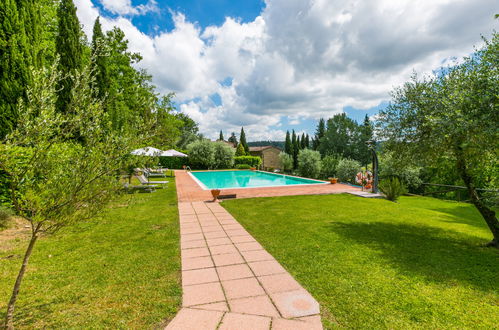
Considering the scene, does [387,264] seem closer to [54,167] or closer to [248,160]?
[54,167]

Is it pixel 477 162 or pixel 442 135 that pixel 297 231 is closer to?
pixel 442 135

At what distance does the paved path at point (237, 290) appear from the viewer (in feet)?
8.87

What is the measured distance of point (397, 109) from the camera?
21.9 ft

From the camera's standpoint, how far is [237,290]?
3.40m

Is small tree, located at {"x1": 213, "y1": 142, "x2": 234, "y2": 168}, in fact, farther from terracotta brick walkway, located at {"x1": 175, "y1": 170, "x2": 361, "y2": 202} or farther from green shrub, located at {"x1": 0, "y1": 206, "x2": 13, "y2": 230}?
green shrub, located at {"x1": 0, "y1": 206, "x2": 13, "y2": 230}

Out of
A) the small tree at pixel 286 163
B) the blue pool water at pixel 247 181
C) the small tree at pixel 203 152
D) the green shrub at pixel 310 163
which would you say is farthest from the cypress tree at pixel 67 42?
the small tree at pixel 286 163

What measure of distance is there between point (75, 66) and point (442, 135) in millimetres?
13424

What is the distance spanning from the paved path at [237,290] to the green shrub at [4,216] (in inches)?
198

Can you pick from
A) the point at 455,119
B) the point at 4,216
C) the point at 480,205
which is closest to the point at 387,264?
the point at 455,119

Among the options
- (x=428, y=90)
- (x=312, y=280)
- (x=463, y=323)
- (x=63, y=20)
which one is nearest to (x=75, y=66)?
(x=63, y=20)

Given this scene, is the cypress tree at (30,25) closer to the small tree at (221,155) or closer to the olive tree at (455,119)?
the olive tree at (455,119)

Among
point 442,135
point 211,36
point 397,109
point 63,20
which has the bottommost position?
point 442,135

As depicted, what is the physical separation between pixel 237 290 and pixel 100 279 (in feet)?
7.29

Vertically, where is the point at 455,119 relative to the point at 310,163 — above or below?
above
